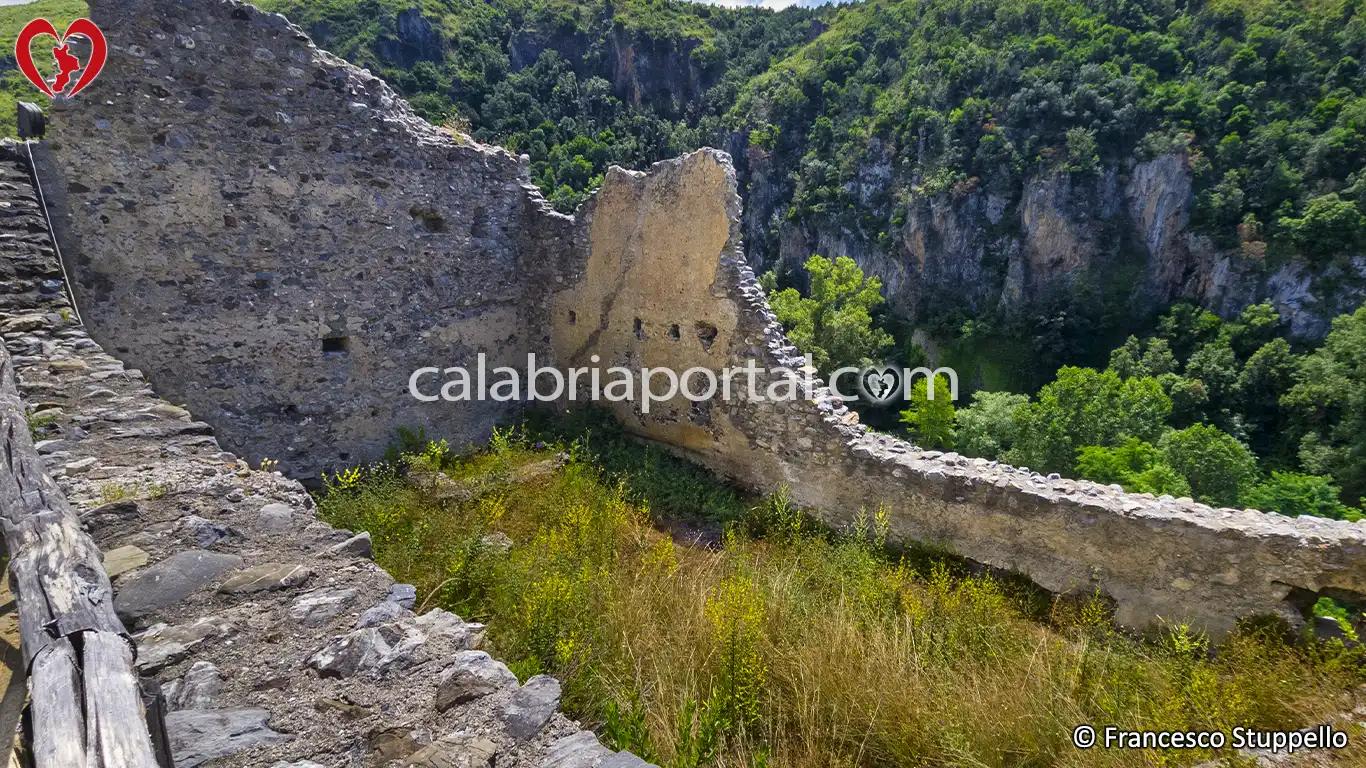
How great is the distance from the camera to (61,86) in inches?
217

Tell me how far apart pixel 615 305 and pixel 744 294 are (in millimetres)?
1926

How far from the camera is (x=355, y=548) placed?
2.89 metres

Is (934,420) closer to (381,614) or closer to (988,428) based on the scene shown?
(988,428)

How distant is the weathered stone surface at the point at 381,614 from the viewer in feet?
8.07

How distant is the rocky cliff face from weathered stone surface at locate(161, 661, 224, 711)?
56527mm

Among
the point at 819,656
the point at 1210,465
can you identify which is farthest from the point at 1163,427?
the point at 819,656

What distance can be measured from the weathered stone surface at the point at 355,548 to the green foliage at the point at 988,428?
71.0ft

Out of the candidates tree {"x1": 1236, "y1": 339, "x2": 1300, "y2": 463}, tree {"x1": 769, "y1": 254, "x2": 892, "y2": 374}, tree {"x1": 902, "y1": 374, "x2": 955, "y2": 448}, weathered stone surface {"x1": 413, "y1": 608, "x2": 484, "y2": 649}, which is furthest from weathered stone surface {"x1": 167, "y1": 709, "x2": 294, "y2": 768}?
tree {"x1": 1236, "y1": 339, "x2": 1300, "y2": 463}

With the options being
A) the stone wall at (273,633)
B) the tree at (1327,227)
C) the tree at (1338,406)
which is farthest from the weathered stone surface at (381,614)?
the tree at (1327,227)

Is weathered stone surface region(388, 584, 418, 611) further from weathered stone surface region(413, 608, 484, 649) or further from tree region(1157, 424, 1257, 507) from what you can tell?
tree region(1157, 424, 1257, 507)

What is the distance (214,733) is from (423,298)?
6457mm

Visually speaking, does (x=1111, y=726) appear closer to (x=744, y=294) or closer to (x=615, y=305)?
(x=744, y=294)

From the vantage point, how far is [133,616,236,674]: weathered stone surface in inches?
83.9

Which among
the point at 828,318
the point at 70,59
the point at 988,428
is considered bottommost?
the point at 988,428
